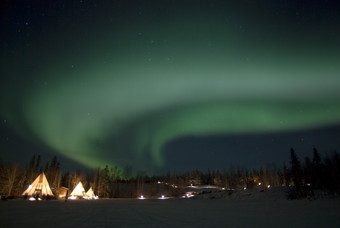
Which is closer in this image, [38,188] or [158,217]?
[158,217]

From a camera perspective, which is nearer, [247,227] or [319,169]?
[247,227]

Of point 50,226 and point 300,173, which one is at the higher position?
point 300,173

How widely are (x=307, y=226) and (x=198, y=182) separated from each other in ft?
447

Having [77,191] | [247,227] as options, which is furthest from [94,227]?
[77,191]

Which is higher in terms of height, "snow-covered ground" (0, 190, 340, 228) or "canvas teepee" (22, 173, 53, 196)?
"canvas teepee" (22, 173, 53, 196)

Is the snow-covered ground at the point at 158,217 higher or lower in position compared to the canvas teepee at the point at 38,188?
lower

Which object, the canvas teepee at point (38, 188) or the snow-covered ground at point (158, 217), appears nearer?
the snow-covered ground at point (158, 217)

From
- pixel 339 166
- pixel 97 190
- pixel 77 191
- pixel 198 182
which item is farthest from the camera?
pixel 198 182

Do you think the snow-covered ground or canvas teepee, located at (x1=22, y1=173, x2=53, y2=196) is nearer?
the snow-covered ground

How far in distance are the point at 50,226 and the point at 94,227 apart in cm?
183

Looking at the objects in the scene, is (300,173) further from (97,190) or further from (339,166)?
(97,190)

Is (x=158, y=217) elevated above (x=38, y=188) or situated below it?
below

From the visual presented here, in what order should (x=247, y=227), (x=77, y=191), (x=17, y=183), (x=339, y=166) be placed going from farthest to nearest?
(x=17, y=183), (x=77, y=191), (x=339, y=166), (x=247, y=227)

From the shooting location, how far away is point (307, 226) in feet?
32.9
